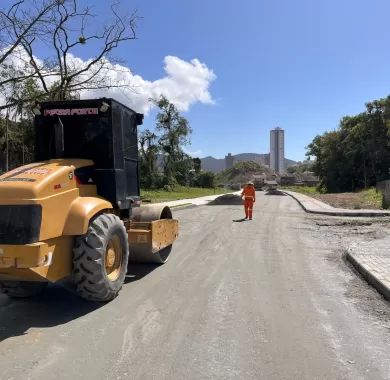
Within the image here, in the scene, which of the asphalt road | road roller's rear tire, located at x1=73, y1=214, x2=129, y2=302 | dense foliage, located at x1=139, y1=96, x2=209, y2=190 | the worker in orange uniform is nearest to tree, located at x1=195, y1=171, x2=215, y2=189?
dense foliage, located at x1=139, y1=96, x2=209, y2=190

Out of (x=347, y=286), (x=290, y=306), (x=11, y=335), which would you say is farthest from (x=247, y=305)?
(x=11, y=335)

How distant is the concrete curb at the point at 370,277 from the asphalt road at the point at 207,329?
176mm

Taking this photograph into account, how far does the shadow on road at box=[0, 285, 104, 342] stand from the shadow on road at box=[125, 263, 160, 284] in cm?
134

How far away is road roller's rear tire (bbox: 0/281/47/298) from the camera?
23.4ft

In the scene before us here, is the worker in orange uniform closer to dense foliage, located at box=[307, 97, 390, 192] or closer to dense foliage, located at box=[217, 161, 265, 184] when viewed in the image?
dense foliage, located at box=[307, 97, 390, 192]

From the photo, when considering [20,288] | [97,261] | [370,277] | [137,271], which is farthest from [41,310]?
[370,277]

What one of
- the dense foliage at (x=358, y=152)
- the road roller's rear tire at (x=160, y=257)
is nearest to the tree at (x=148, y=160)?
the dense foliage at (x=358, y=152)

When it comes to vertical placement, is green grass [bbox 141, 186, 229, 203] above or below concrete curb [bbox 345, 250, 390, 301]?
below

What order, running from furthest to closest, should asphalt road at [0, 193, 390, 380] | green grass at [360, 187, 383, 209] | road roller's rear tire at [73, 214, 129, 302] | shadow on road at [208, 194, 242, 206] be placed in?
shadow on road at [208, 194, 242, 206]
green grass at [360, 187, 383, 209]
road roller's rear tire at [73, 214, 129, 302]
asphalt road at [0, 193, 390, 380]

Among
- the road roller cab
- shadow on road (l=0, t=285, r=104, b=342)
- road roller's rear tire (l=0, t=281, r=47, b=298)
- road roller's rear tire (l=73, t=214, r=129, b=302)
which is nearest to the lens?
the road roller cab

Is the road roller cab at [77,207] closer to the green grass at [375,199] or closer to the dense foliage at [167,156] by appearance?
the green grass at [375,199]

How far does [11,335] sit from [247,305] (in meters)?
3.04

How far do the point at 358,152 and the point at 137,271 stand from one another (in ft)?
209

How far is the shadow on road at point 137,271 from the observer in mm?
8977
